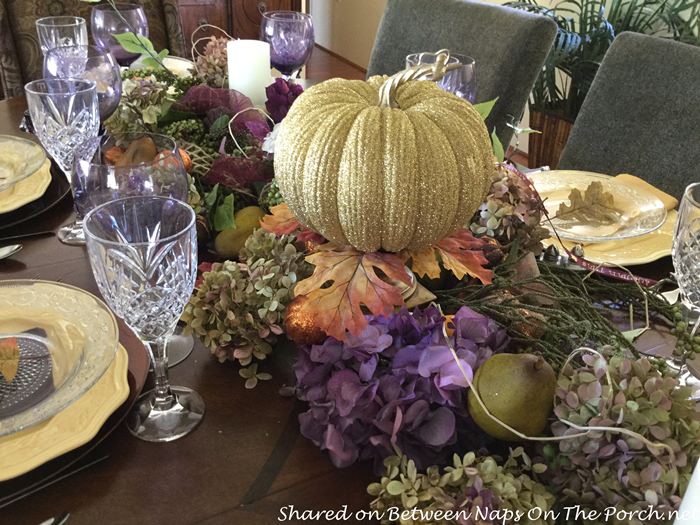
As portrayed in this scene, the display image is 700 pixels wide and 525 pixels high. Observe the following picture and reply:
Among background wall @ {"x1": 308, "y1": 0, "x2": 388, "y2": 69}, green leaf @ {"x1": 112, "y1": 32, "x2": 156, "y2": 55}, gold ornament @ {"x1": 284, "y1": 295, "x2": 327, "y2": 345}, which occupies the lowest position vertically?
background wall @ {"x1": 308, "y1": 0, "x2": 388, "y2": 69}

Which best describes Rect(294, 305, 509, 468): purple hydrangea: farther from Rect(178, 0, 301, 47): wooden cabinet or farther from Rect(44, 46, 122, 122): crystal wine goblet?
Rect(178, 0, 301, 47): wooden cabinet

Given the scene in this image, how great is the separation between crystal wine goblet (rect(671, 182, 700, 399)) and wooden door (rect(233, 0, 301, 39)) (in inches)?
111

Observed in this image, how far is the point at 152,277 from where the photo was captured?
1.64 ft

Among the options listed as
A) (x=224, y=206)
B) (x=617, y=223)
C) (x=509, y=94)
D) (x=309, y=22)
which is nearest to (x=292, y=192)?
(x=224, y=206)

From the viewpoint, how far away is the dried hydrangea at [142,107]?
0.93 metres

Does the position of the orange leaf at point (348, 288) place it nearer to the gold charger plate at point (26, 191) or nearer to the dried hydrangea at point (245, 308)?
the dried hydrangea at point (245, 308)

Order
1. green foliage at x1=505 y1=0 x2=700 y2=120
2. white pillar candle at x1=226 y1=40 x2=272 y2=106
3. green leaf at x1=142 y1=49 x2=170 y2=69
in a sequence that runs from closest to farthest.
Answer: white pillar candle at x1=226 y1=40 x2=272 y2=106 < green leaf at x1=142 y1=49 x2=170 y2=69 < green foliage at x1=505 y1=0 x2=700 y2=120

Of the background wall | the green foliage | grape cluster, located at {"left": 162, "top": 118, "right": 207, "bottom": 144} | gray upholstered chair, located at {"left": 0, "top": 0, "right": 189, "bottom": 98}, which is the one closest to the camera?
grape cluster, located at {"left": 162, "top": 118, "right": 207, "bottom": 144}

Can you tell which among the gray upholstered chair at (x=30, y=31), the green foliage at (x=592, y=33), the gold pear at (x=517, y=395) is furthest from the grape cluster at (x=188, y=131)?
the green foliage at (x=592, y=33)

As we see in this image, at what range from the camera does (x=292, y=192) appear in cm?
54

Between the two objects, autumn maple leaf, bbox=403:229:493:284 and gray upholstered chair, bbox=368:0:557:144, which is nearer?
autumn maple leaf, bbox=403:229:493:284

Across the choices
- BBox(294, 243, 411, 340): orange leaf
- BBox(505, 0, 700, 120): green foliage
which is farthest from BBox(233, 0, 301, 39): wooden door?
BBox(294, 243, 411, 340): orange leaf

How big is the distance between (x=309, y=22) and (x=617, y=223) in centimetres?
70

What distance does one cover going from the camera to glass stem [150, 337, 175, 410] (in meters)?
0.53
